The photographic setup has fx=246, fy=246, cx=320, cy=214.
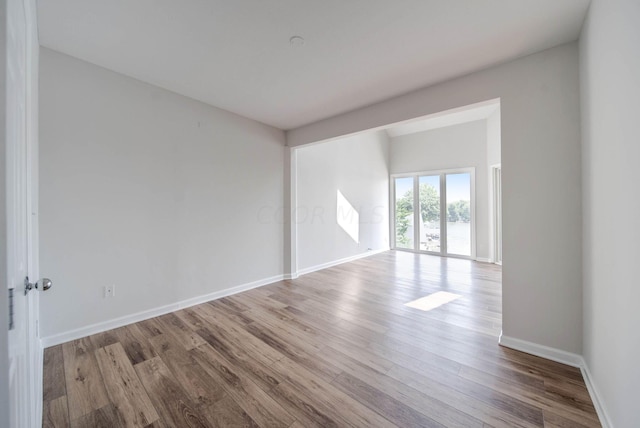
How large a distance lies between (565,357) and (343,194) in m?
4.19

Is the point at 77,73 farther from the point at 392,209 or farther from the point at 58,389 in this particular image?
the point at 392,209

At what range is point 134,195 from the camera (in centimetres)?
266

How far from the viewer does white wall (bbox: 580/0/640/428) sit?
3.70 ft

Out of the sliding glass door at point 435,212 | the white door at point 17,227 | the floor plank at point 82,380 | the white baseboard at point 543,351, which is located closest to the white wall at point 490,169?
the sliding glass door at point 435,212

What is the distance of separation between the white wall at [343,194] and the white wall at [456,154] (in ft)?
1.87

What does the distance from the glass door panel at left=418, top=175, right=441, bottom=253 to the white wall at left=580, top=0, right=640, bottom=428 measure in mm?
4556

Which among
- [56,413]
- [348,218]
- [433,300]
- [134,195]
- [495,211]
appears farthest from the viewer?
[348,218]

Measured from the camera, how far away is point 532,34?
187cm

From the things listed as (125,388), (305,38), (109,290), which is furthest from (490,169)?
(109,290)

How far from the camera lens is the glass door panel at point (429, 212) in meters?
6.25

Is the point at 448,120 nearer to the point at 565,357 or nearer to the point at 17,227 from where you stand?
the point at 565,357

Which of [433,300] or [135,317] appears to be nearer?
A: [135,317]

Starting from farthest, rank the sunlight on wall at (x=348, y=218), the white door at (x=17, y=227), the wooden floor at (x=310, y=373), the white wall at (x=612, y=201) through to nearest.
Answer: the sunlight on wall at (x=348, y=218) → the wooden floor at (x=310, y=373) → the white wall at (x=612, y=201) → the white door at (x=17, y=227)

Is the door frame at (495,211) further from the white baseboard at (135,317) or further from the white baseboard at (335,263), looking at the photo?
the white baseboard at (135,317)
